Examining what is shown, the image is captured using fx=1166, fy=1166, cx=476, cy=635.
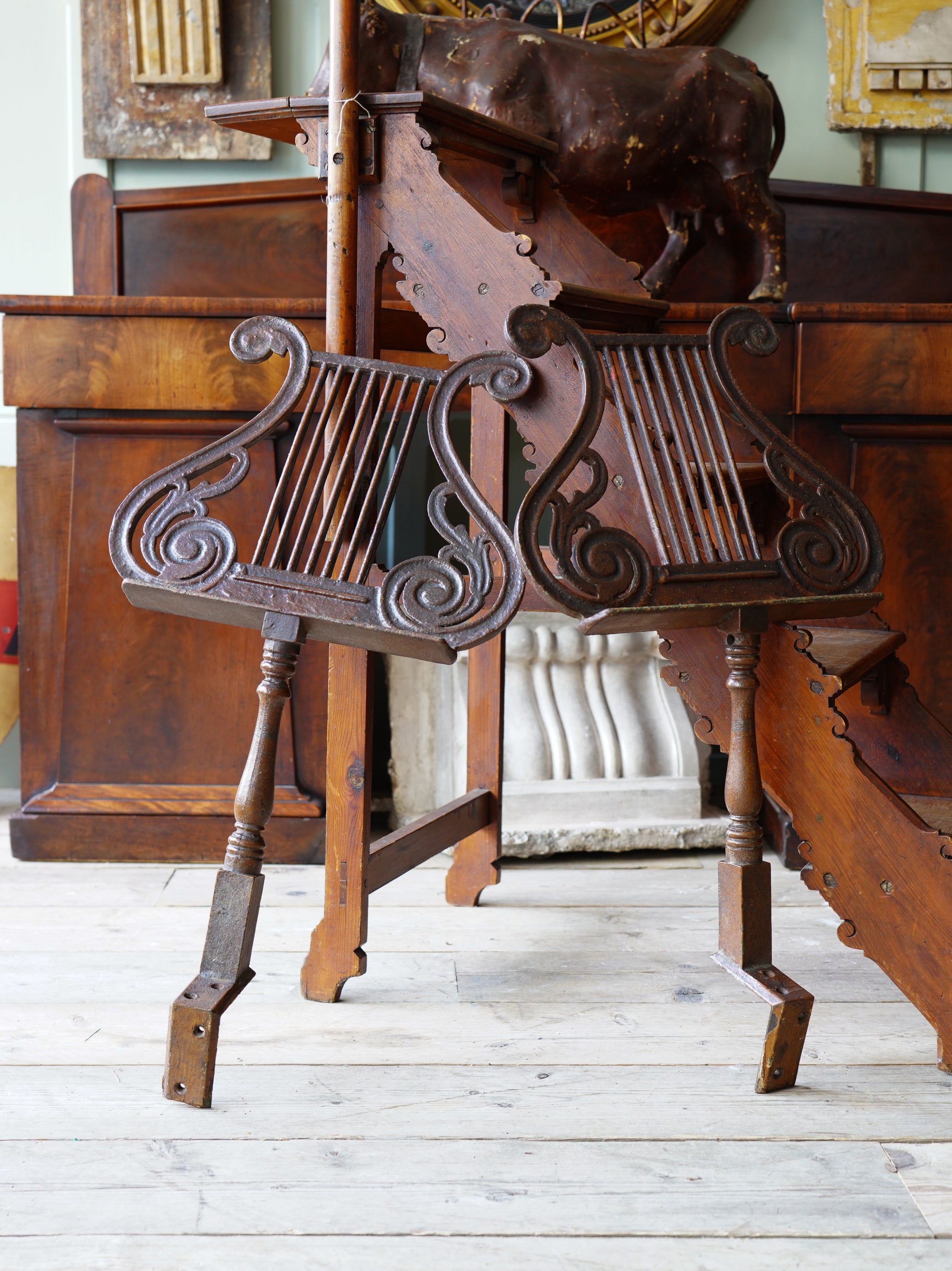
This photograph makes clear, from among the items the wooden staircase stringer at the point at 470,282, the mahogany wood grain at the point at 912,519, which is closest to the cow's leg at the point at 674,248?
the mahogany wood grain at the point at 912,519

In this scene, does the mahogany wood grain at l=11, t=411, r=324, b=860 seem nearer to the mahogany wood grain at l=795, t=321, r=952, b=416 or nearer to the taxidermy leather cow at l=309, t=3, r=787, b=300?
the taxidermy leather cow at l=309, t=3, r=787, b=300

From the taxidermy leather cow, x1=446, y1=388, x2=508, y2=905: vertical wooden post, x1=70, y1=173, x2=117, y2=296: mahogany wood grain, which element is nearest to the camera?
x1=446, y1=388, x2=508, y2=905: vertical wooden post

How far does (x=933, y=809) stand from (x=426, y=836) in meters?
0.70

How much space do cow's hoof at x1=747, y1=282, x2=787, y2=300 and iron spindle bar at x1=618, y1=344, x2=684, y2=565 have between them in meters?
0.99

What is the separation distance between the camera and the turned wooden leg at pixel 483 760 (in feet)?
6.32

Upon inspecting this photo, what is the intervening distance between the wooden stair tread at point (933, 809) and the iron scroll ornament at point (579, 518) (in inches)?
19.2

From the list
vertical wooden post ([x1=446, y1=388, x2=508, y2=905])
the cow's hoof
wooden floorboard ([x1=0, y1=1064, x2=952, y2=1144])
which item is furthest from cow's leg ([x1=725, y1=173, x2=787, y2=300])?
wooden floorboard ([x1=0, y1=1064, x2=952, y2=1144])

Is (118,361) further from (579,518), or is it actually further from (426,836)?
(579,518)

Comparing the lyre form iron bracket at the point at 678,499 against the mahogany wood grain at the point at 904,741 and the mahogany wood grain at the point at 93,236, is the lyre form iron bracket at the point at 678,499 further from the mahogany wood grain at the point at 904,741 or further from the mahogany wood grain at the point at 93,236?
the mahogany wood grain at the point at 93,236

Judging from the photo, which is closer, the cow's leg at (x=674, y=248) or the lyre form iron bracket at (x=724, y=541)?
the lyre form iron bracket at (x=724, y=541)

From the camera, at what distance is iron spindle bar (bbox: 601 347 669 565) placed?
1278 mm

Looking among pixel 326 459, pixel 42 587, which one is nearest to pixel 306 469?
pixel 326 459

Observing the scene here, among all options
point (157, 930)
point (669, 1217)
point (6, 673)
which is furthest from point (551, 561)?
point (6, 673)

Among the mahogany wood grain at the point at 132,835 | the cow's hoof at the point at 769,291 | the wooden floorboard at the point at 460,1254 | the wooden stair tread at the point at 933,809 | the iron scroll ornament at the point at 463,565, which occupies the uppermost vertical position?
the cow's hoof at the point at 769,291
